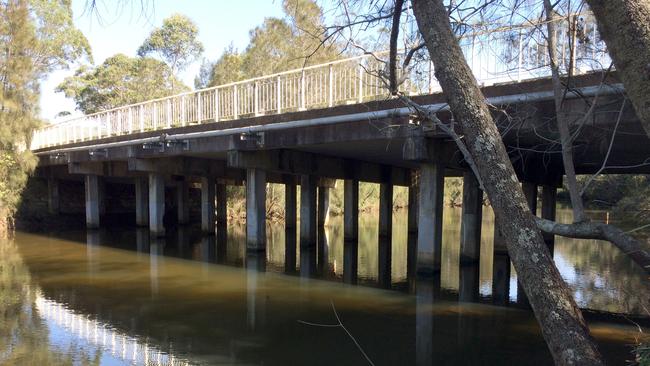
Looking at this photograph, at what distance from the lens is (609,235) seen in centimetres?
293

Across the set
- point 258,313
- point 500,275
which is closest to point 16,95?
point 258,313

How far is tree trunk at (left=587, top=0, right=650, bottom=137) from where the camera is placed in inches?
82.2

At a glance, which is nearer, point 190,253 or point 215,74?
point 190,253

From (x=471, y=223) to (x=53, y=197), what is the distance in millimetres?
26961

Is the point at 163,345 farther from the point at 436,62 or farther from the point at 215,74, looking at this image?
the point at 215,74

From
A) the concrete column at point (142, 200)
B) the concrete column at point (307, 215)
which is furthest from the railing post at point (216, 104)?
the concrete column at point (142, 200)

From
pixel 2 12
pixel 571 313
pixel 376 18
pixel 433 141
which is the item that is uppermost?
pixel 2 12

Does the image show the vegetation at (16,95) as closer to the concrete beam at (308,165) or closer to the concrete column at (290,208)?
the concrete column at (290,208)

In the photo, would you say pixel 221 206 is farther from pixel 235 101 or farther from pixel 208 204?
pixel 235 101

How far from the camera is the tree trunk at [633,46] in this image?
209 centimetres

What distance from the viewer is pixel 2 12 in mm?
24125

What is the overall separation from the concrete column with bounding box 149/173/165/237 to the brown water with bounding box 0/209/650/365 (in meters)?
4.91

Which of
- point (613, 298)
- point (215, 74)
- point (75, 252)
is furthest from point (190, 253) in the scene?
point (215, 74)

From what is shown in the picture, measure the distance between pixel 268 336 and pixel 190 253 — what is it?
11.1 m
